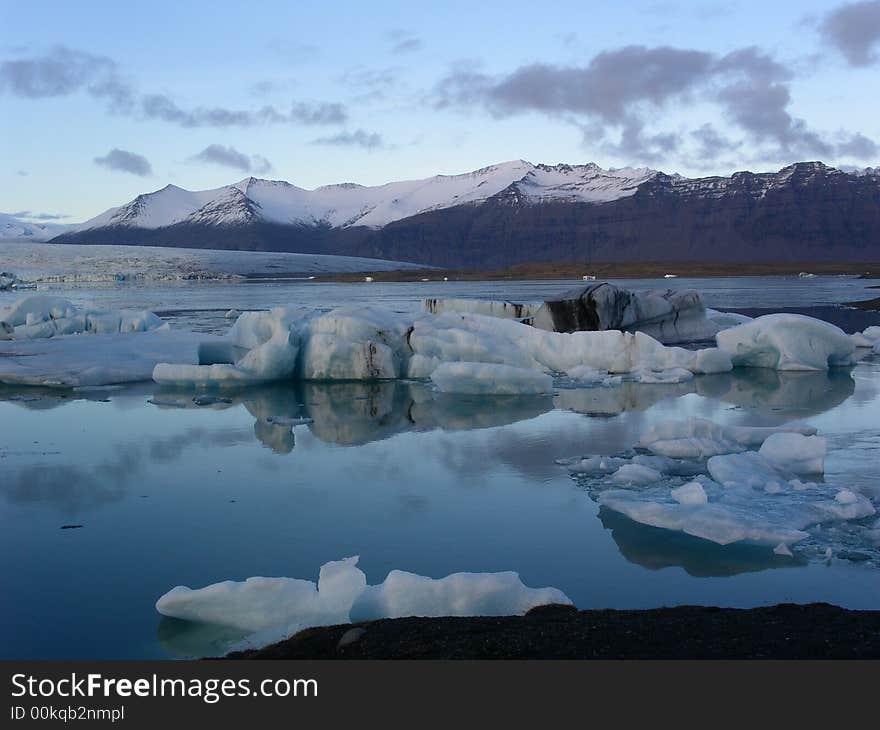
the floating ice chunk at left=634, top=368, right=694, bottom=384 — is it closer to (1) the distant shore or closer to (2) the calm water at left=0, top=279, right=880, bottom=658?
(2) the calm water at left=0, top=279, right=880, bottom=658

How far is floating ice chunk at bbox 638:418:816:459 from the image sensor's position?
7816 mm

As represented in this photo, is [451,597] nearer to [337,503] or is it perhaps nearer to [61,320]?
[337,503]

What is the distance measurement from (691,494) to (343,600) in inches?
110

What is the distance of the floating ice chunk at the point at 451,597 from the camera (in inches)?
171

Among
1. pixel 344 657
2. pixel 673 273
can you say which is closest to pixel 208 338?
pixel 344 657

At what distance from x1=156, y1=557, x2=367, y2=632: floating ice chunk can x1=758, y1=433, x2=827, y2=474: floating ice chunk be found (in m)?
4.23

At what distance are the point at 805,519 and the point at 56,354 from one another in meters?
12.2

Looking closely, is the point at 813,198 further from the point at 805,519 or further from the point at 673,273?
the point at 805,519

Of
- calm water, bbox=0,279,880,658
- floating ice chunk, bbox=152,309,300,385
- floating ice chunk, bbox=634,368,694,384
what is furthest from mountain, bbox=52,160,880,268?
calm water, bbox=0,279,880,658

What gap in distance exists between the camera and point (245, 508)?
6477 mm

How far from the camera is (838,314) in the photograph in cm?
2392

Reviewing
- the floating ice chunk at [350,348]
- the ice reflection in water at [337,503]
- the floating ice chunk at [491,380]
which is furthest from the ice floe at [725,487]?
the floating ice chunk at [350,348]

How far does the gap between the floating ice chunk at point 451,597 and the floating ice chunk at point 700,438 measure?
3680 millimetres

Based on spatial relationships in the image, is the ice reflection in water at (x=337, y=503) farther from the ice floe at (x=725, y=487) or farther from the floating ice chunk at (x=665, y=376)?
the floating ice chunk at (x=665, y=376)
